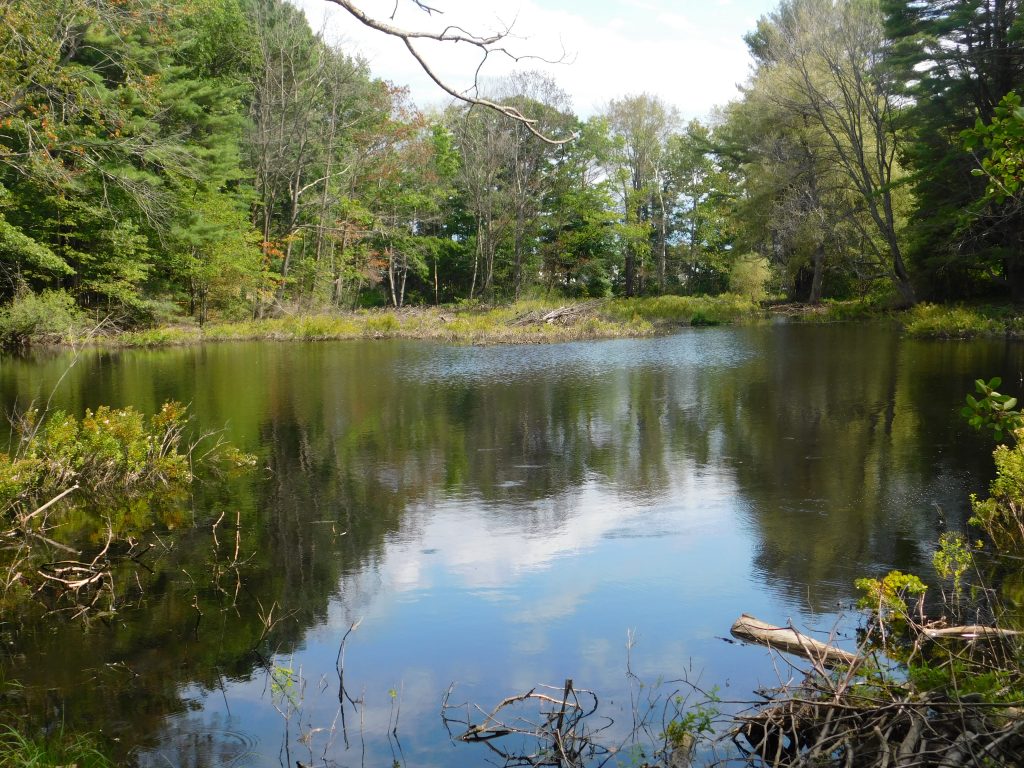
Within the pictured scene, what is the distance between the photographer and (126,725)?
15.0 feet

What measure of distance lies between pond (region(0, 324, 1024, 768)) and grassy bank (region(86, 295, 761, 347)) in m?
12.7

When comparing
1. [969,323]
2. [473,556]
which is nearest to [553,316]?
[969,323]

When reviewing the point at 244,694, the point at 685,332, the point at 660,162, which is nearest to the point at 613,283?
the point at 660,162

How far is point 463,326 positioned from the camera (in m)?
30.1

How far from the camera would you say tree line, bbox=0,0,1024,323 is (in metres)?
24.5

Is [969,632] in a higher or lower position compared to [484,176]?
lower

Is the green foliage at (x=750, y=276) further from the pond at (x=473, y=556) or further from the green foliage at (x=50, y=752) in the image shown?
the green foliage at (x=50, y=752)

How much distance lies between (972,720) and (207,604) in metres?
4.86

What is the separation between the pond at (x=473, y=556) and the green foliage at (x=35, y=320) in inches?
405

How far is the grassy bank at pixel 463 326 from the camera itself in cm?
2870

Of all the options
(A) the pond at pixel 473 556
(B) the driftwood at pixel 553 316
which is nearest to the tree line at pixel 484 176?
(A) the pond at pixel 473 556

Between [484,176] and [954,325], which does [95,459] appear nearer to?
[954,325]

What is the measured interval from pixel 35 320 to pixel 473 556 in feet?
73.5

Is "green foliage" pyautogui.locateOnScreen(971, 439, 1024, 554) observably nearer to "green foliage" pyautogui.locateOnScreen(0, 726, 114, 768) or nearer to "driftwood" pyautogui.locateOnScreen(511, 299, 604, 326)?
"green foliage" pyautogui.locateOnScreen(0, 726, 114, 768)
